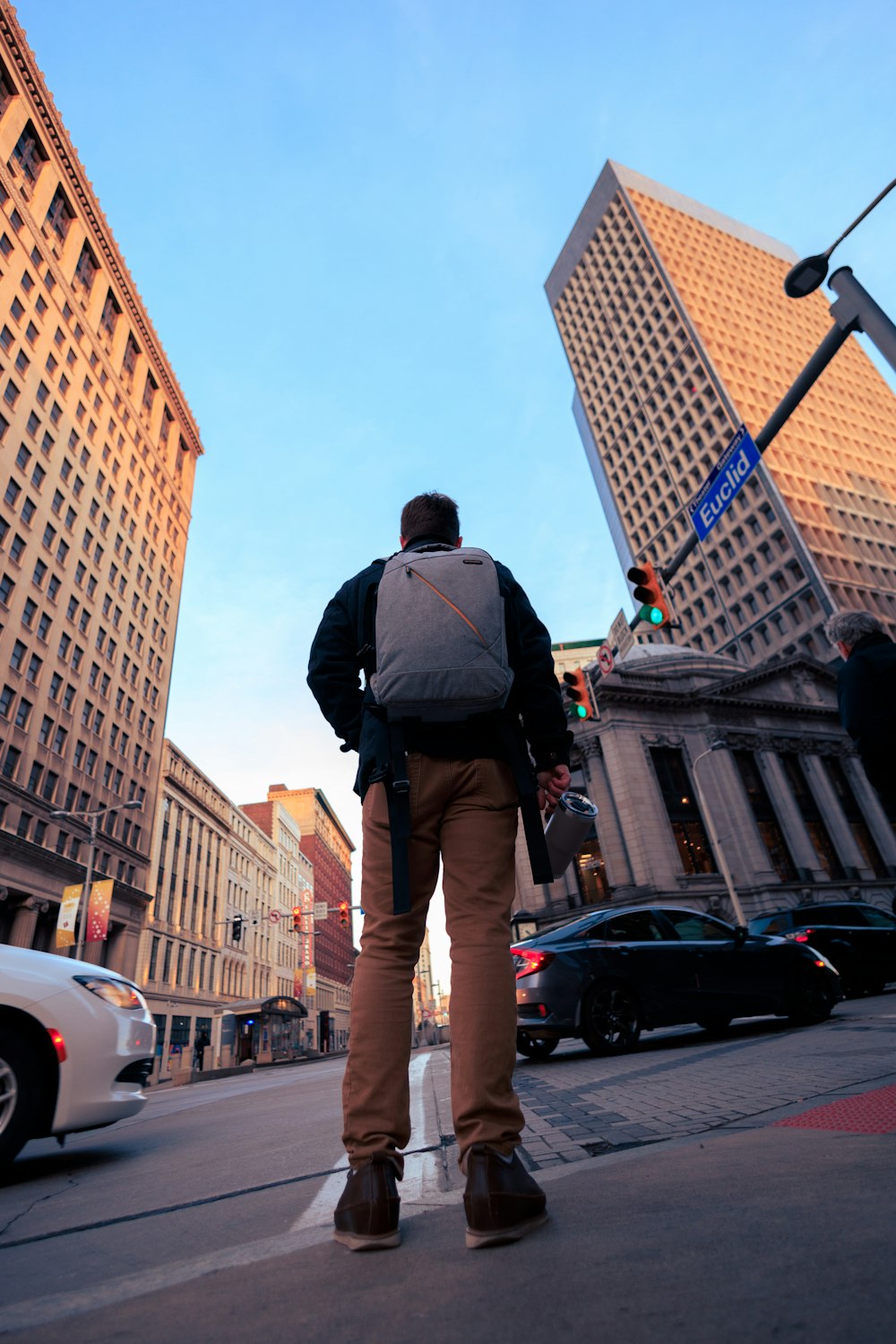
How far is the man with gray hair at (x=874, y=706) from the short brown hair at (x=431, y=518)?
99.1 inches

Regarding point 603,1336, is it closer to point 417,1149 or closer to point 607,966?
point 417,1149

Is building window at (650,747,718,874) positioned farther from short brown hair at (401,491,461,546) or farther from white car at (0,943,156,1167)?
short brown hair at (401,491,461,546)

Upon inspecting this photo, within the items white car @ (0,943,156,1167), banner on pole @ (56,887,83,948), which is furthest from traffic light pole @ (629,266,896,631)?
banner on pole @ (56,887,83,948)

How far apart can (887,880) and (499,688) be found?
167ft

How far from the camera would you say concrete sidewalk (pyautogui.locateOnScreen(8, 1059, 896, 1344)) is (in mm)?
1062

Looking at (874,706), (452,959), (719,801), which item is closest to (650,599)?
(874,706)

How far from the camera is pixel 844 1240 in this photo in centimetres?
126

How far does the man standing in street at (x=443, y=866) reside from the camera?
1.78 m

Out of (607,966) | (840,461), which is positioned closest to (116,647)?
(607,966)

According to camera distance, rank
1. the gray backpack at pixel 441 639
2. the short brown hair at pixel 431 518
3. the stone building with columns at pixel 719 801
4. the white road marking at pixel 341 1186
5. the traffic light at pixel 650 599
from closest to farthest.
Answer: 1. the white road marking at pixel 341 1186
2. the gray backpack at pixel 441 639
3. the short brown hair at pixel 431 518
4. the traffic light at pixel 650 599
5. the stone building with columns at pixel 719 801

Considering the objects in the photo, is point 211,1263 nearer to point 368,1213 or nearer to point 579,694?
point 368,1213

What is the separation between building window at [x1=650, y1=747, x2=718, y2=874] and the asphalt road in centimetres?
3684

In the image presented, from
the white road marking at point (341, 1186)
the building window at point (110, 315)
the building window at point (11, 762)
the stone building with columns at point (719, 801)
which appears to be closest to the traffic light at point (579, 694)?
the white road marking at point (341, 1186)

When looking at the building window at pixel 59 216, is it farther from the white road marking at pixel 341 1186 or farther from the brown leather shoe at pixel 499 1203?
the brown leather shoe at pixel 499 1203
